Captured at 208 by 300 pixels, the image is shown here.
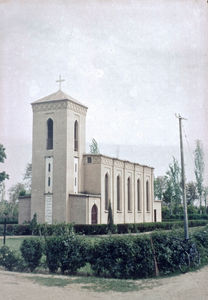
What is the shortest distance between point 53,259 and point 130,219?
2831 cm

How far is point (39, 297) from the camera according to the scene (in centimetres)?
920

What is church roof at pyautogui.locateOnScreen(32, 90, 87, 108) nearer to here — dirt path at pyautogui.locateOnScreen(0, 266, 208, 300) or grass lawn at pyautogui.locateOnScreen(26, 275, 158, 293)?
grass lawn at pyautogui.locateOnScreen(26, 275, 158, 293)

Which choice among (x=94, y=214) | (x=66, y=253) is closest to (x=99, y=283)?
(x=66, y=253)

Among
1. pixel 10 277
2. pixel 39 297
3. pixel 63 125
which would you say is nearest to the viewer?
pixel 39 297

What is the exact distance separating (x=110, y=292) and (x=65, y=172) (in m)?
23.1

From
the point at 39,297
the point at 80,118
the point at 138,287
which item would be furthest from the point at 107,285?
the point at 80,118

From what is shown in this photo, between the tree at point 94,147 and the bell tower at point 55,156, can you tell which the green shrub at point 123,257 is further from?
the tree at point 94,147

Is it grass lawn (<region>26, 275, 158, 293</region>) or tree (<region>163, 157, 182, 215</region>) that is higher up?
tree (<region>163, 157, 182, 215</region>)

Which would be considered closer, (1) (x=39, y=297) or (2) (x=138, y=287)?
(1) (x=39, y=297)

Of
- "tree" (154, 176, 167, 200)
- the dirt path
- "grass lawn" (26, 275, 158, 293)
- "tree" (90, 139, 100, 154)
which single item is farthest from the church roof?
"tree" (154, 176, 167, 200)

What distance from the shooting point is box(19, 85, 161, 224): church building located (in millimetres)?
32062

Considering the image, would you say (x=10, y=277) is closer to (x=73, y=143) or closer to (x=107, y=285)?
(x=107, y=285)

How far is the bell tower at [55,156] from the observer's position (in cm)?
3234

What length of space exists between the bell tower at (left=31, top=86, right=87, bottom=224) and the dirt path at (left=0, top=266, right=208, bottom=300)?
69.9 ft
